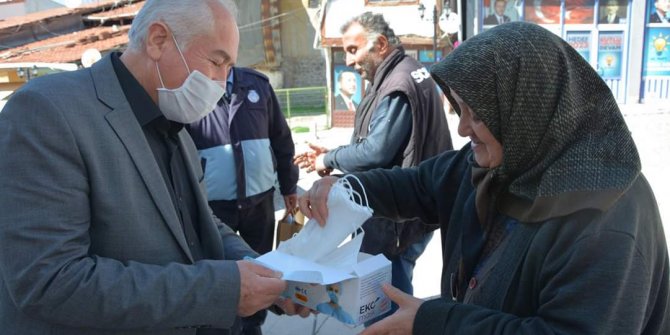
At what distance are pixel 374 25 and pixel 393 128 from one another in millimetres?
756

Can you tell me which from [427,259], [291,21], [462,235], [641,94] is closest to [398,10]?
[641,94]

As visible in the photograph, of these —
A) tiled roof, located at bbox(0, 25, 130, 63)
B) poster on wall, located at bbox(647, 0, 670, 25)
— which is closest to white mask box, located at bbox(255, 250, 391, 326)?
tiled roof, located at bbox(0, 25, 130, 63)

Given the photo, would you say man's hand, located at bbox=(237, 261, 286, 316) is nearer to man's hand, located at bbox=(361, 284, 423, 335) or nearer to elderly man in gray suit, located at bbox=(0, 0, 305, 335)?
elderly man in gray suit, located at bbox=(0, 0, 305, 335)

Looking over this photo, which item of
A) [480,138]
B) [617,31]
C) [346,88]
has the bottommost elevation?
[346,88]

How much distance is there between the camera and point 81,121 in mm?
1583

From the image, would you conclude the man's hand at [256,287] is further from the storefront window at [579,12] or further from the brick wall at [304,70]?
the brick wall at [304,70]

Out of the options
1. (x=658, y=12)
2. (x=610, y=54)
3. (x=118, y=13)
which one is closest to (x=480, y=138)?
(x=610, y=54)

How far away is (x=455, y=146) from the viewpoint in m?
11.0

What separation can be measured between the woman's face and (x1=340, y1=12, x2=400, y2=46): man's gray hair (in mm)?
2159

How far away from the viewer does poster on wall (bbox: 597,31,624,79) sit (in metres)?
16.4

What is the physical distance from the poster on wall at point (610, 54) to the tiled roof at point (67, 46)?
42.2 feet

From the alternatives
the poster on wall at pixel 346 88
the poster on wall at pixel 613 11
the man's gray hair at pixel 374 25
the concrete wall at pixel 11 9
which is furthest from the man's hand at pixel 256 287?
the concrete wall at pixel 11 9

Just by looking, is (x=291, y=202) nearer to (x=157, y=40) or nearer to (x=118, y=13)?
(x=157, y=40)

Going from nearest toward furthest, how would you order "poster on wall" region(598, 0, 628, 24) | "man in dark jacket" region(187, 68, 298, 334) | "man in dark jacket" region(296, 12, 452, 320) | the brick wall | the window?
"man in dark jacket" region(296, 12, 452, 320)
"man in dark jacket" region(187, 68, 298, 334)
"poster on wall" region(598, 0, 628, 24)
the window
the brick wall
